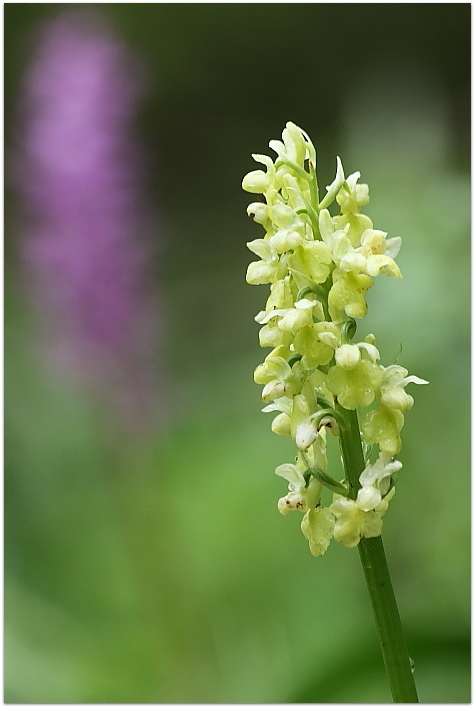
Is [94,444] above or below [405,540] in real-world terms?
above

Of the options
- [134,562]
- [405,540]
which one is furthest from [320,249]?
[134,562]

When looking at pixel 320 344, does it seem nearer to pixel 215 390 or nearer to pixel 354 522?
pixel 354 522

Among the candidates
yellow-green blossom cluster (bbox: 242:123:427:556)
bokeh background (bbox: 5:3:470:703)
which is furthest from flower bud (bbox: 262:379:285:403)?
bokeh background (bbox: 5:3:470:703)

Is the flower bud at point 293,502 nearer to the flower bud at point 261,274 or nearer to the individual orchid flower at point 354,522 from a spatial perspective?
the individual orchid flower at point 354,522

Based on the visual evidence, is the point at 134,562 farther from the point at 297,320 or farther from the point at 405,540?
the point at 297,320

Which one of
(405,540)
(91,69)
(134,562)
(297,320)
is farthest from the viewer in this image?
(91,69)

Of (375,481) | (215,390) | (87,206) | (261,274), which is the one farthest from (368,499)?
(87,206)

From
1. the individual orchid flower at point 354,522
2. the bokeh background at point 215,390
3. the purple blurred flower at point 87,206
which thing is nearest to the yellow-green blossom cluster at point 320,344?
the individual orchid flower at point 354,522
